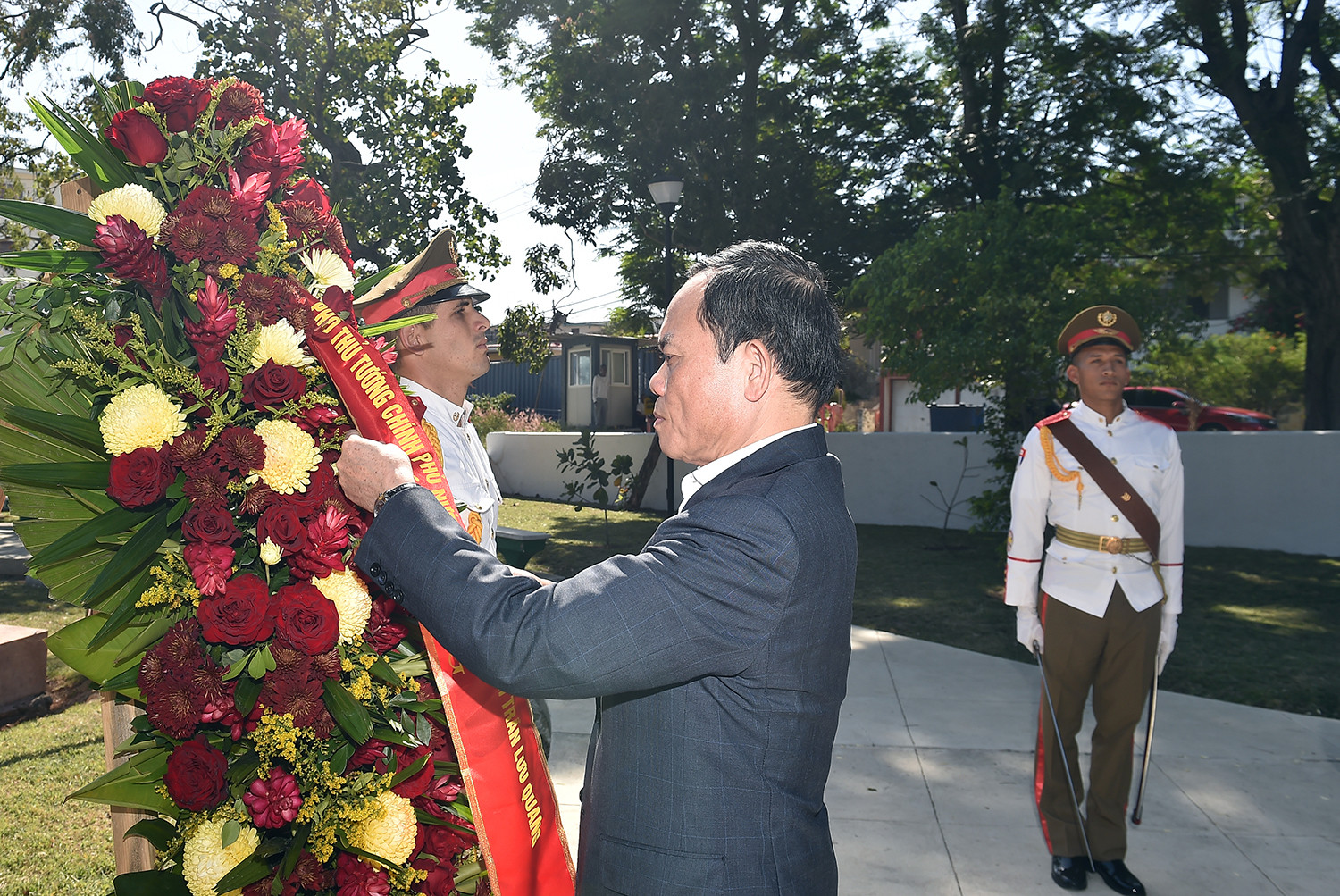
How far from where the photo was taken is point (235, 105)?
1.87 meters

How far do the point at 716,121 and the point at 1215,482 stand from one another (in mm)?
8436

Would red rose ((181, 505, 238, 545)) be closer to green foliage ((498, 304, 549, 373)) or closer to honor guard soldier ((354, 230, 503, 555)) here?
honor guard soldier ((354, 230, 503, 555))

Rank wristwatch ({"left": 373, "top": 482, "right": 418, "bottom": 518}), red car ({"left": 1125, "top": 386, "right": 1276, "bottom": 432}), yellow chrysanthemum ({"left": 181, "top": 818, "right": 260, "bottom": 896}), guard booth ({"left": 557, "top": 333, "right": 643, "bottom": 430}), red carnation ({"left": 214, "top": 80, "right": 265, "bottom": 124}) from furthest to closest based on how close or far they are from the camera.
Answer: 1. guard booth ({"left": 557, "top": 333, "right": 643, "bottom": 430})
2. red car ({"left": 1125, "top": 386, "right": 1276, "bottom": 432})
3. red carnation ({"left": 214, "top": 80, "right": 265, "bottom": 124})
4. yellow chrysanthemum ({"left": 181, "top": 818, "right": 260, "bottom": 896})
5. wristwatch ({"left": 373, "top": 482, "right": 418, "bottom": 518})

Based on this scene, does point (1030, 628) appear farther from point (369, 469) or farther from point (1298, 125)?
point (1298, 125)

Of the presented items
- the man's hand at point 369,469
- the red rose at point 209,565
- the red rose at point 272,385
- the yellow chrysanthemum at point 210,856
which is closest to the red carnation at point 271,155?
the red rose at point 272,385

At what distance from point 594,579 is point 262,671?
30.0 inches

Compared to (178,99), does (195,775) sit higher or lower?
lower

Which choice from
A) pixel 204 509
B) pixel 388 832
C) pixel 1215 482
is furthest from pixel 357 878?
pixel 1215 482

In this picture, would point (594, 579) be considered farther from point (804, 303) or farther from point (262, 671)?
point (262, 671)

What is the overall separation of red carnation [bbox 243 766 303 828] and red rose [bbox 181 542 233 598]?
38 cm

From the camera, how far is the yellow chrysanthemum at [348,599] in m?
1.79

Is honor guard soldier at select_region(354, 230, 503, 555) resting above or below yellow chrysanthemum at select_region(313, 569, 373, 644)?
above

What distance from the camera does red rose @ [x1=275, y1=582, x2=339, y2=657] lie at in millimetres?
1701

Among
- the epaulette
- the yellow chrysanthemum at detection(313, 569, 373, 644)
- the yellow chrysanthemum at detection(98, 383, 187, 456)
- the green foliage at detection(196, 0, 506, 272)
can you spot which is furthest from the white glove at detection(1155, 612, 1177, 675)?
the green foliage at detection(196, 0, 506, 272)
